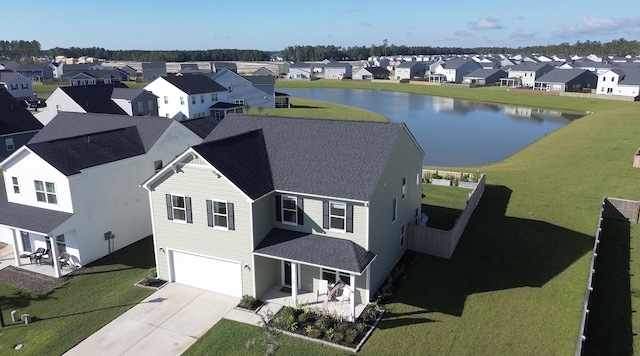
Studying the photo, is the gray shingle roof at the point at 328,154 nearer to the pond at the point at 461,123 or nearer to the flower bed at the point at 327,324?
the flower bed at the point at 327,324

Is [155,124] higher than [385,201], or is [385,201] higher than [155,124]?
[155,124]

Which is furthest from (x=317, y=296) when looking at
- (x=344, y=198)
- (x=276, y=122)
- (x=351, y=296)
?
(x=276, y=122)

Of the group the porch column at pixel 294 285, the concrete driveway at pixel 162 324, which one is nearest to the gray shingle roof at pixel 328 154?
the porch column at pixel 294 285

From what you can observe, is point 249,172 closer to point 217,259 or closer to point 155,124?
point 217,259

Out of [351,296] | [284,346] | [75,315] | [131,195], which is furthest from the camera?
[131,195]

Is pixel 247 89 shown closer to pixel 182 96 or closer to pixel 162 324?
pixel 182 96

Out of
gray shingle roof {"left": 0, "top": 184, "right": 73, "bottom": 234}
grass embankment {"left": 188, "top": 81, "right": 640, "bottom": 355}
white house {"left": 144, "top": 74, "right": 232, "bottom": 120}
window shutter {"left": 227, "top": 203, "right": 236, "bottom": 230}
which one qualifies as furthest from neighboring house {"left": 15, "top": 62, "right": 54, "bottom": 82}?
window shutter {"left": 227, "top": 203, "right": 236, "bottom": 230}
